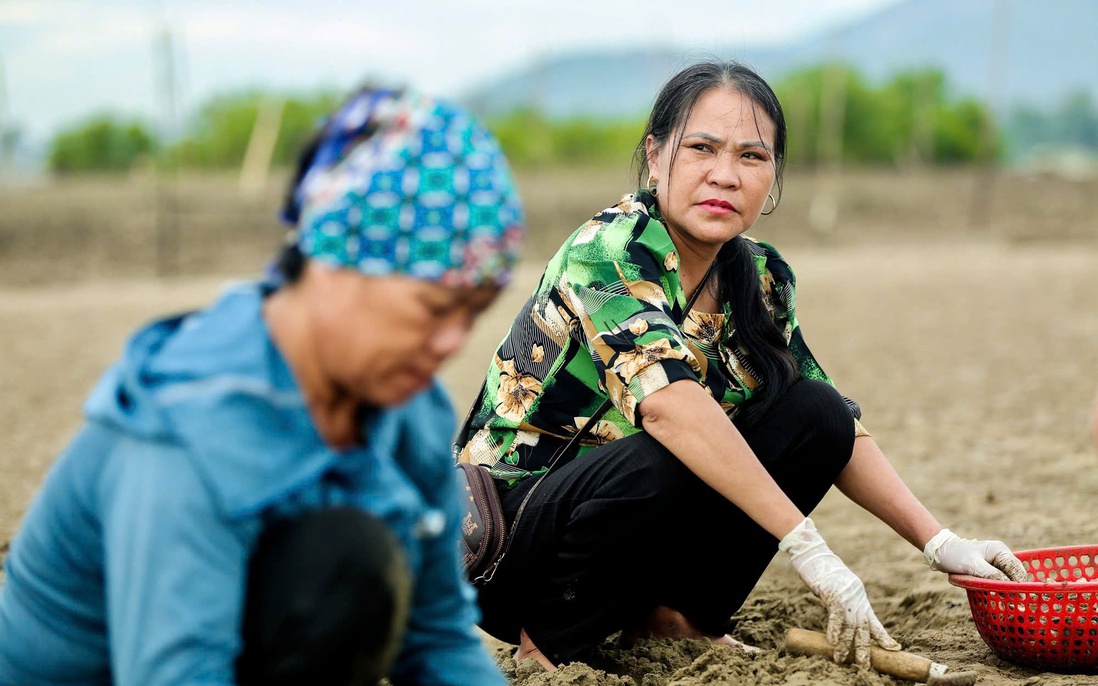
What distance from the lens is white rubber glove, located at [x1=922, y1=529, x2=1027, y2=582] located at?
109 inches

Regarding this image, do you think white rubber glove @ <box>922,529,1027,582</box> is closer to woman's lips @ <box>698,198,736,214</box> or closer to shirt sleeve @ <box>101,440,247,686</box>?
woman's lips @ <box>698,198,736,214</box>

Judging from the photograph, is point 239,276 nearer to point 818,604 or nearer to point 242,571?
point 818,604

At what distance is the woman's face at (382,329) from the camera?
1452 millimetres

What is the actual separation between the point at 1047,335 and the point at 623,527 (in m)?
7.28

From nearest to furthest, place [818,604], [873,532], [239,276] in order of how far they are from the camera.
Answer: [818,604]
[873,532]
[239,276]

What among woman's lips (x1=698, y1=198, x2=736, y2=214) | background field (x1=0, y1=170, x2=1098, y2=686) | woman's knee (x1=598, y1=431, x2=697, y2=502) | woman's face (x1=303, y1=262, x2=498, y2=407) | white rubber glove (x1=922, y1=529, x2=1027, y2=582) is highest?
woman's lips (x1=698, y1=198, x2=736, y2=214)

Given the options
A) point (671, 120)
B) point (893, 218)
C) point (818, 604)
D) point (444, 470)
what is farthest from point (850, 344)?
point (893, 218)

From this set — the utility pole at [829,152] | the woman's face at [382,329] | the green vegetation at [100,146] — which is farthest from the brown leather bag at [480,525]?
the green vegetation at [100,146]

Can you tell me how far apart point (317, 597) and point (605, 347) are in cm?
122

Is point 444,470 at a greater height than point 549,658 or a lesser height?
greater

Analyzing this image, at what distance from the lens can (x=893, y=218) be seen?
2103cm

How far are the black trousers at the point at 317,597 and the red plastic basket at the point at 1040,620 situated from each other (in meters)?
1.64

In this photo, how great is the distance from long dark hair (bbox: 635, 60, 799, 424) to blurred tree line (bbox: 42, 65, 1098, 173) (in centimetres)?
1750

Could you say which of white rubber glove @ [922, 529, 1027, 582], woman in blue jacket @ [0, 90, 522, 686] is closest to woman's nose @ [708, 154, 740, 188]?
white rubber glove @ [922, 529, 1027, 582]
